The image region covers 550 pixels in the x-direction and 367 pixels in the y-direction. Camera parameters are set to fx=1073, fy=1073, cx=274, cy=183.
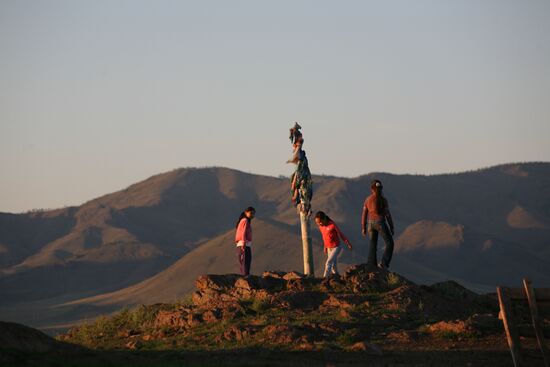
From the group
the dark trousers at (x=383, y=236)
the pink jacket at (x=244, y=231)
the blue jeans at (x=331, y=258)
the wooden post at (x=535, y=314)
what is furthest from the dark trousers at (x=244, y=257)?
the wooden post at (x=535, y=314)

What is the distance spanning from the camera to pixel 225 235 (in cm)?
8894

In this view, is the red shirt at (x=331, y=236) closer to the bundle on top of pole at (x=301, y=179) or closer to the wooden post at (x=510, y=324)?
the bundle on top of pole at (x=301, y=179)

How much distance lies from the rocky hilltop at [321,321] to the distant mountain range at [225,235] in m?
48.5

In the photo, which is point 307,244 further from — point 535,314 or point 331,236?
point 535,314

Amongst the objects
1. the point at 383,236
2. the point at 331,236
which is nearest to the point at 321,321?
the point at 383,236

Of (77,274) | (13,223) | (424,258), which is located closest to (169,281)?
(77,274)

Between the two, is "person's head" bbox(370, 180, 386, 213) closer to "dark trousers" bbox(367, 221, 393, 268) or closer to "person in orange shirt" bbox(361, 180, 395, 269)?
"person in orange shirt" bbox(361, 180, 395, 269)

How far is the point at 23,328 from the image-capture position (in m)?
16.5

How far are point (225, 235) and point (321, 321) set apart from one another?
6993cm

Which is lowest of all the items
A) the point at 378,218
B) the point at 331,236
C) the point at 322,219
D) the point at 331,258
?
the point at 331,258

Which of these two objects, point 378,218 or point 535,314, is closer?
point 535,314

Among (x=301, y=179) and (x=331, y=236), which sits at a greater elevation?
(x=301, y=179)

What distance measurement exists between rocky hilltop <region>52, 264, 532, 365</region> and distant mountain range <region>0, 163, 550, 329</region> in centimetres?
4854

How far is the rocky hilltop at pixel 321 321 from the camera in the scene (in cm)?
1709
